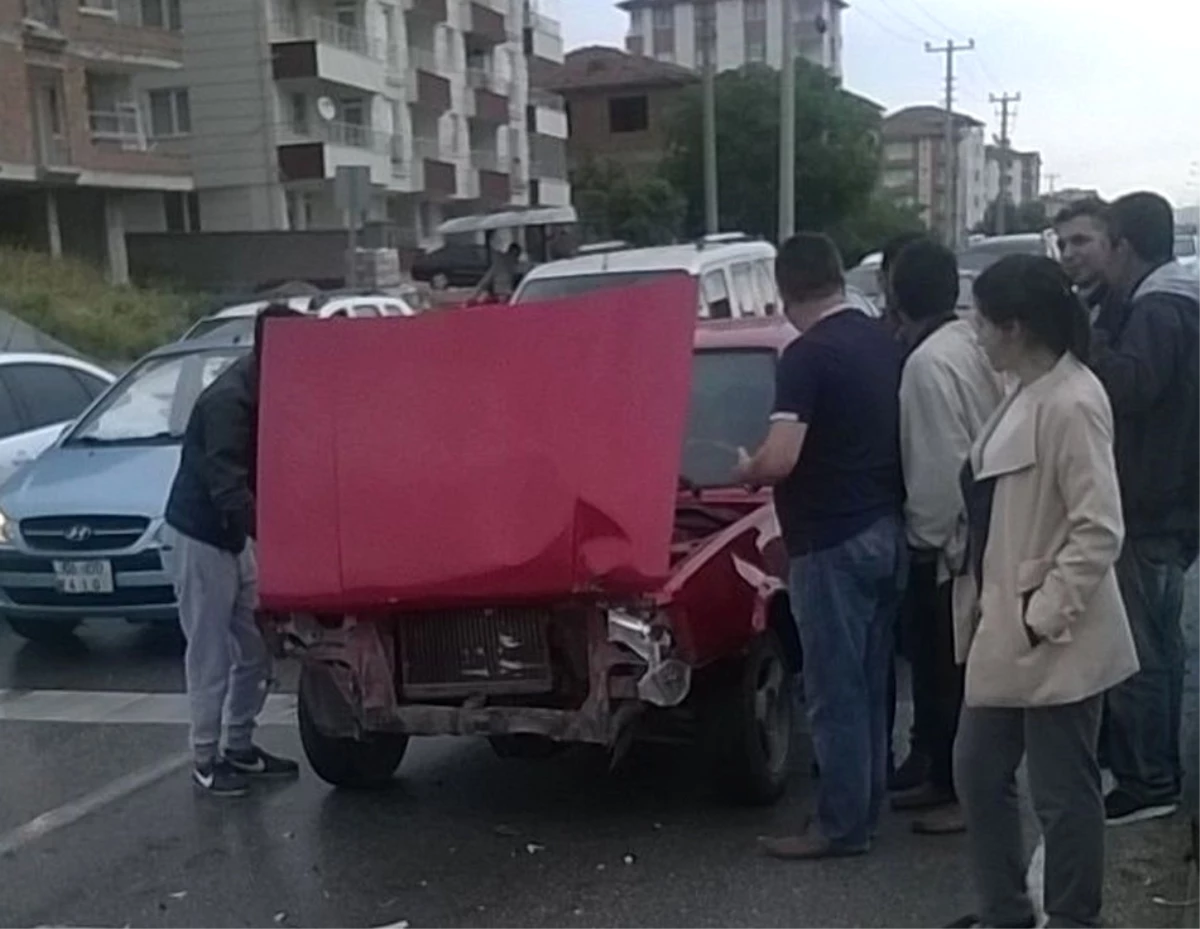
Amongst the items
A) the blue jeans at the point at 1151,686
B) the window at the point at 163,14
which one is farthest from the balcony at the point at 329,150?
the blue jeans at the point at 1151,686

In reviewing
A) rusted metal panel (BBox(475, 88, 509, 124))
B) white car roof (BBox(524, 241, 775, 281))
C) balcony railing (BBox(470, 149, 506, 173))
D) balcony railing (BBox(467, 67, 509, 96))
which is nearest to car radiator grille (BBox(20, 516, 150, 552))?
white car roof (BBox(524, 241, 775, 281))

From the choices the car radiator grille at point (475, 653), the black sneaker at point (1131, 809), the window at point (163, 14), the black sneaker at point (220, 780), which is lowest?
the black sneaker at point (220, 780)

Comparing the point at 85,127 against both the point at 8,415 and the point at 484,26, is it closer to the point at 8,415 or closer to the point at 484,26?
the point at 484,26

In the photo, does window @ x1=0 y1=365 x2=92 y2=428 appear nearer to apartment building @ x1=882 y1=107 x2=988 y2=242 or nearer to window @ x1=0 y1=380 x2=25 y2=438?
window @ x1=0 y1=380 x2=25 y2=438

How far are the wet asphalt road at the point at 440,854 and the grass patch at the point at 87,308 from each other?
21.4 meters

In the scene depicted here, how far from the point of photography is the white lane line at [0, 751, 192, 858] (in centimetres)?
664

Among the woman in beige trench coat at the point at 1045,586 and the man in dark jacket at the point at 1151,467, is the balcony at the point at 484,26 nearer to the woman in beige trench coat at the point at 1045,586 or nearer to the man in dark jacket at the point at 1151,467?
the man in dark jacket at the point at 1151,467

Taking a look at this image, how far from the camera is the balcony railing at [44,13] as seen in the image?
37750 millimetres

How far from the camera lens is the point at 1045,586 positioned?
14.6 ft

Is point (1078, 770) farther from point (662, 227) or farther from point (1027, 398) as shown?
point (662, 227)

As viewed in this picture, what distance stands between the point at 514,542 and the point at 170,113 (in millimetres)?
43330

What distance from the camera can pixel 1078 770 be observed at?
460 cm

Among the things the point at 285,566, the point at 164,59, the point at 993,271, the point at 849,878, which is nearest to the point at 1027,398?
the point at 993,271

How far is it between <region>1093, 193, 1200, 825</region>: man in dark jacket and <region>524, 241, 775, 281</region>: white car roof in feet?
29.5
